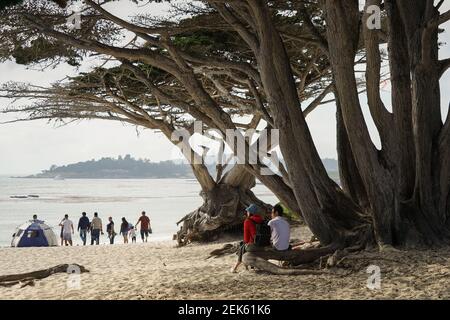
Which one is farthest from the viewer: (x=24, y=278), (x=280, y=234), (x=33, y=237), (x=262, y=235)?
(x=33, y=237)

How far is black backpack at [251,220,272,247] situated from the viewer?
745 cm

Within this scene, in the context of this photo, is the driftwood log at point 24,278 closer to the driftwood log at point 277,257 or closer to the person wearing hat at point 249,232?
the person wearing hat at point 249,232

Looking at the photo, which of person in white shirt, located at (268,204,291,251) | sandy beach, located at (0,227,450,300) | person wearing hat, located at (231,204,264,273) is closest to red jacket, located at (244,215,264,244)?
person wearing hat, located at (231,204,264,273)

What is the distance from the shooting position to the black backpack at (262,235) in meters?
7.45

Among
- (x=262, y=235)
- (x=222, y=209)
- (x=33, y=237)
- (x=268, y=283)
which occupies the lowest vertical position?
(x=33, y=237)

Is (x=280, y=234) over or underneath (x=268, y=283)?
over

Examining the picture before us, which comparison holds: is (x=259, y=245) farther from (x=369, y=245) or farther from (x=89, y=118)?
(x=89, y=118)

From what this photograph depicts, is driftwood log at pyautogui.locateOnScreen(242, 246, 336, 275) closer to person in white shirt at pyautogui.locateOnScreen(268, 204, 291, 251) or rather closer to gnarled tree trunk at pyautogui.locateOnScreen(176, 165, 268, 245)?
person in white shirt at pyautogui.locateOnScreen(268, 204, 291, 251)

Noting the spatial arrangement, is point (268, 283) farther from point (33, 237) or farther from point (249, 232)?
point (33, 237)

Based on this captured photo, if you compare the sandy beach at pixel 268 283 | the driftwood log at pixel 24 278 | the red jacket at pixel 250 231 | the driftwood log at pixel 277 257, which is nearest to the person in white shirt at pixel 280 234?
the driftwood log at pixel 277 257

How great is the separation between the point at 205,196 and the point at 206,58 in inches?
240

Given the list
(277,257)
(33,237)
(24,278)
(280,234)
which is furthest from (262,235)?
(33,237)

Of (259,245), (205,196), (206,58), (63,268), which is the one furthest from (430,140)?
(205,196)

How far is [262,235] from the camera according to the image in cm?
749
